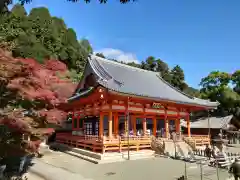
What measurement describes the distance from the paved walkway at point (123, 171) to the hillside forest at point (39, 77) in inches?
88.7

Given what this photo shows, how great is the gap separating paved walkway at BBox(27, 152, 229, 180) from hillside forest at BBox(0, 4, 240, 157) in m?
2.25

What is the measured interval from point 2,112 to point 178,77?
5109cm

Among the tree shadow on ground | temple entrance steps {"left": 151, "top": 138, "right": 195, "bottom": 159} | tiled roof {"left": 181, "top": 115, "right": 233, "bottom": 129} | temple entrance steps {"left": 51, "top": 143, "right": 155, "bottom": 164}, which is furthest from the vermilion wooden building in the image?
tiled roof {"left": 181, "top": 115, "right": 233, "bottom": 129}

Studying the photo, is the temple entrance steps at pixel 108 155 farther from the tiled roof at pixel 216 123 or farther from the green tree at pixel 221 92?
the green tree at pixel 221 92

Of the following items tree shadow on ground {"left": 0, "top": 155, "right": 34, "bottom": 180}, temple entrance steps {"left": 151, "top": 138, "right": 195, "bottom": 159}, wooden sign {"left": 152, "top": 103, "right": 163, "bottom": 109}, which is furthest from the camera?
wooden sign {"left": 152, "top": 103, "right": 163, "bottom": 109}

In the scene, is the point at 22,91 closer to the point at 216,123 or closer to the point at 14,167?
the point at 14,167

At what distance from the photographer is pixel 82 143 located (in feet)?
54.3

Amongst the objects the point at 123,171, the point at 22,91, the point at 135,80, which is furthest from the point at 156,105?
the point at 22,91

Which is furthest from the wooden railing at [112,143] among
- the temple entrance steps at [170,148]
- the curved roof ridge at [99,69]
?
the curved roof ridge at [99,69]

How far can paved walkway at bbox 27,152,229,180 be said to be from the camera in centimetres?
967

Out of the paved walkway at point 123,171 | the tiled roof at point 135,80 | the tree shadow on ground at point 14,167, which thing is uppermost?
the tiled roof at point 135,80

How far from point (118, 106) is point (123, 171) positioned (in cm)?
589

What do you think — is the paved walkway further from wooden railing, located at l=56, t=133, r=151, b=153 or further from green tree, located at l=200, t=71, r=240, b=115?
green tree, located at l=200, t=71, r=240, b=115

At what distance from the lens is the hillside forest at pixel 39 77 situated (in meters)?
6.81
